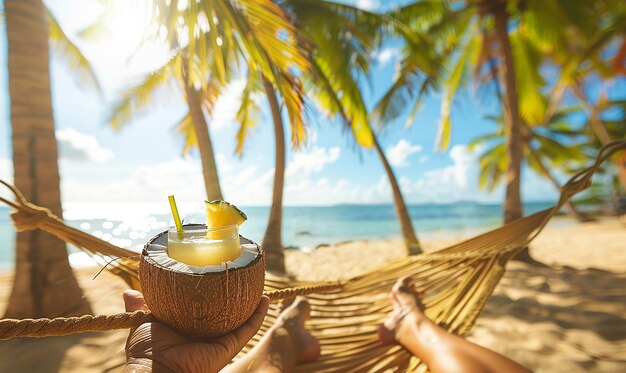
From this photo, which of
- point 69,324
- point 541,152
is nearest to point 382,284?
point 69,324

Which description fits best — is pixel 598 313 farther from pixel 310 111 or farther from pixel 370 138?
pixel 370 138

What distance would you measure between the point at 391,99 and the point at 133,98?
3856mm

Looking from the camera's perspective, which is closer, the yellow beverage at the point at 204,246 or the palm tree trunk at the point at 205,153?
the yellow beverage at the point at 204,246

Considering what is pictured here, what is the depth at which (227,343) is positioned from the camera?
542mm

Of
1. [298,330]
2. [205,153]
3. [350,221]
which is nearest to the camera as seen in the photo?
[298,330]

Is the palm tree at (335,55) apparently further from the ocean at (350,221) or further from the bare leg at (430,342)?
the ocean at (350,221)

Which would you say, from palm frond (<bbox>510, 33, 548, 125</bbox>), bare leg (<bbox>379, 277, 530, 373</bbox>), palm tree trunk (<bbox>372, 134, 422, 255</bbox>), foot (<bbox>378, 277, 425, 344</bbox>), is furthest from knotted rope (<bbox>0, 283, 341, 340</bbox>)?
palm frond (<bbox>510, 33, 548, 125</bbox>)

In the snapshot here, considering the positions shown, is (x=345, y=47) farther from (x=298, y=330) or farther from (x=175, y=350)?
(x=175, y=350)

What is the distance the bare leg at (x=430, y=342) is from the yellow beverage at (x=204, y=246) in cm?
73

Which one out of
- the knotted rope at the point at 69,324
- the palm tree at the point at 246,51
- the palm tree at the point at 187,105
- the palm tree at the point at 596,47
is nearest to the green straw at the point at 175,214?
the knotted rope at the point at 69,324

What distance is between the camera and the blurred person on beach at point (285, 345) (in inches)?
19.5

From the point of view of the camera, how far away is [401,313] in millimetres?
1282

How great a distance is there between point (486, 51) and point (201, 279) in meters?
6.42

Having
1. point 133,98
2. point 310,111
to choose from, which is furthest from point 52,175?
point 133,98
